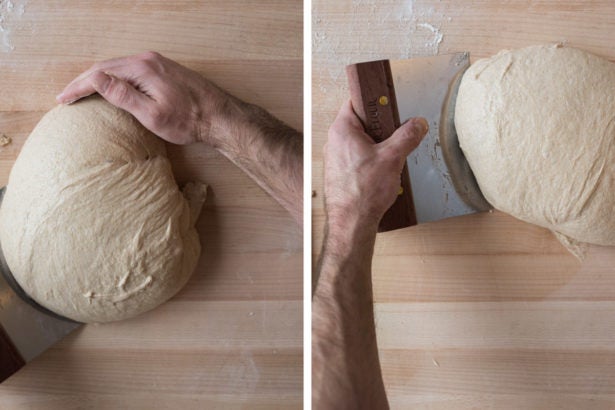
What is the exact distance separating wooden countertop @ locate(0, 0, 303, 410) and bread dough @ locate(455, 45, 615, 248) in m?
0.24

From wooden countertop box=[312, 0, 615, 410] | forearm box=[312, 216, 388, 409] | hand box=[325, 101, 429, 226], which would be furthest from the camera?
wooden countertop box=[312, 0, 615, 410]

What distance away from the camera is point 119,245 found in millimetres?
507

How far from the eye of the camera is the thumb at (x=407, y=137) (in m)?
0.47

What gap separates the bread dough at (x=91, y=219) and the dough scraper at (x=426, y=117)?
0.26 m

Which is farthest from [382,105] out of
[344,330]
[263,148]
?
[344,330]

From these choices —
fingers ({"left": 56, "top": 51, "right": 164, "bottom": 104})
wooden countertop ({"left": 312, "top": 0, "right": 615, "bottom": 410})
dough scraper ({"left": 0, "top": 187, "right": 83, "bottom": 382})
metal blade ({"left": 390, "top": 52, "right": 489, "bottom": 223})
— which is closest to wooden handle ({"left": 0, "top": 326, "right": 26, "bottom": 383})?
dough scraper ({"left": 0, "top": 187, "right": 83, "bottom": 382})

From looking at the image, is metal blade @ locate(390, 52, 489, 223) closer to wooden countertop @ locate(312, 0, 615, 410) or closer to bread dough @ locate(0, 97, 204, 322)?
wooden countertop @ locate(312, 0, 615, 410)

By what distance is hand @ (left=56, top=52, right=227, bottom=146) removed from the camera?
54 cm

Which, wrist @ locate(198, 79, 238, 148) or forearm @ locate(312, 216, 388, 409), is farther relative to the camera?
wrist @ locate(198, 79, 238, 148)

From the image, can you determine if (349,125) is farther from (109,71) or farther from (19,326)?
(19,326)

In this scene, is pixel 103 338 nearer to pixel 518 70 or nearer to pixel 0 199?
pixel 0 199

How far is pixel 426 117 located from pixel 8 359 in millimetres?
553

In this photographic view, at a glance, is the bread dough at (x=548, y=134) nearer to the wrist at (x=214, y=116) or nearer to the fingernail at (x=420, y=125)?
the fingernail at (x=420, y=125)

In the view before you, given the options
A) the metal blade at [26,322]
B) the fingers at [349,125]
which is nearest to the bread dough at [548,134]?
the fingers at [349,125]
